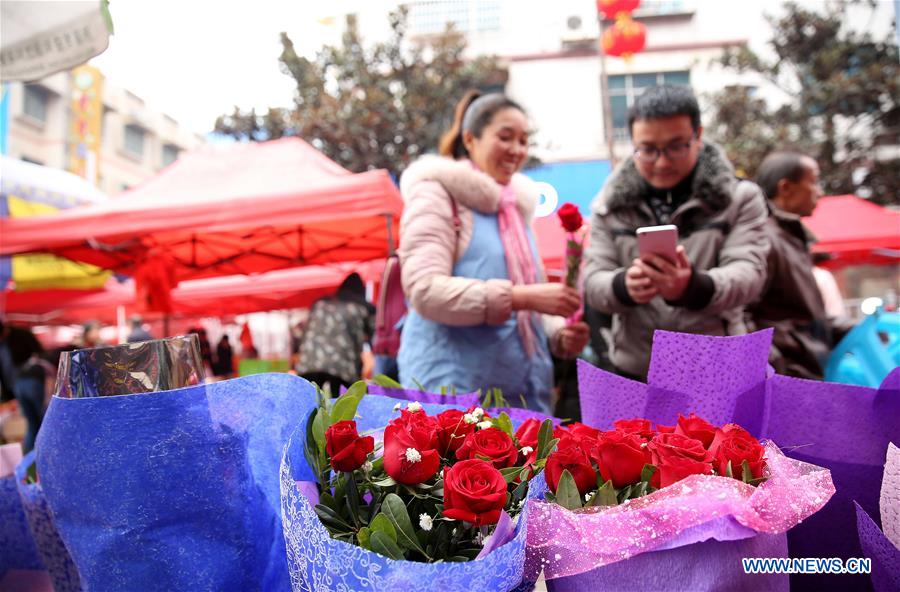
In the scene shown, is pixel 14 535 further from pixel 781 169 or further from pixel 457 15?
pixel 457 15

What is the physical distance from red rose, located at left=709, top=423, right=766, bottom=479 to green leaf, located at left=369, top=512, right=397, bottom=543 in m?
0.29

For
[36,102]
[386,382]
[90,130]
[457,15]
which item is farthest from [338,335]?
[36,102]

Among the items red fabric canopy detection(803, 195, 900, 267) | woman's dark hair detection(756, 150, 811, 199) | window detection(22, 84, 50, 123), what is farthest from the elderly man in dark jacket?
window detection(22, 84, 50, 123)

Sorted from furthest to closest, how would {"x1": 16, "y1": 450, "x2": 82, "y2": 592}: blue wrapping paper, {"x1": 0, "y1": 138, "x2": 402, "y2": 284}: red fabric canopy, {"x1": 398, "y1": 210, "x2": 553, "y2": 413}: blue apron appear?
{"x1": 0, "y1": 138, "x2": 402, "y2": 284}: red fabric canopy < {"x1": 398, "y1": 210, "x2": 553, "y2": 413}: blue apron < {"x1": 16, "y1": 450, "x2": 82, "y2": 592}: blue wrapping paper

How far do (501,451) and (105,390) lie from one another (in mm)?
381

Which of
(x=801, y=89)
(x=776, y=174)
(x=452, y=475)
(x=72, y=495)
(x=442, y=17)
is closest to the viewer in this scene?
(x=452, y=475)

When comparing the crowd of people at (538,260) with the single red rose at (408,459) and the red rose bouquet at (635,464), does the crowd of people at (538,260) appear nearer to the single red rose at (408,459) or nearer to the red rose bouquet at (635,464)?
the red rose bouquet at (635,464)

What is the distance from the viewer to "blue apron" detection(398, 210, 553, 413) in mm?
1746

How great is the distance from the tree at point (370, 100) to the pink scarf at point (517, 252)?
8.34 meters

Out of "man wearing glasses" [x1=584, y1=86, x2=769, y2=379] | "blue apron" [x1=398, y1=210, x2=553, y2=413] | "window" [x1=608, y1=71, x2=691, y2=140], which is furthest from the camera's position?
"window" [x1=608, y1=71, x2=691, y2=140]

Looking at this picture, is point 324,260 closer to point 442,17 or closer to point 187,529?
point 187,529

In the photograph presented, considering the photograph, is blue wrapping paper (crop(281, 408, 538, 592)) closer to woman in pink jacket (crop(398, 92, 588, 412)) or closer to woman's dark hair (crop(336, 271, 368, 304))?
woman in pink jacket (crop(398, 92, 588, 412))

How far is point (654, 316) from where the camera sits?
1681mm

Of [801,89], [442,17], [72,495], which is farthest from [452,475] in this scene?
[442,17]
